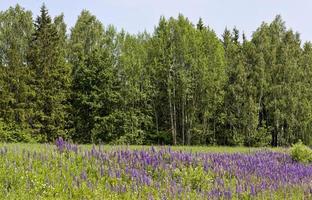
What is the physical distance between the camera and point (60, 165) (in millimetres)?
12547

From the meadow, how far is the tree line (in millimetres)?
34921

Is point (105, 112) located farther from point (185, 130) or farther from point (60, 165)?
point (60, 165)

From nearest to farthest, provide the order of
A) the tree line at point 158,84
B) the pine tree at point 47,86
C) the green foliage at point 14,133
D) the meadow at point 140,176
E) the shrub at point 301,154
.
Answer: the meadow at point 140,176, the shrub at point 301,154, the green foliage at point 14,133, the pine tree at point 47,86, the tree line at point 158,84

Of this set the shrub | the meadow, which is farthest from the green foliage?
the meadow

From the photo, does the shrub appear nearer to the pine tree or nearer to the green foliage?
the green foliage

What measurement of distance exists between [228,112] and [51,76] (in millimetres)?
20815

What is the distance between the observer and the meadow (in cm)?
1046

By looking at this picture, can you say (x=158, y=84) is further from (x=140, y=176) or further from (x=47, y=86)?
(x=140, y=176)

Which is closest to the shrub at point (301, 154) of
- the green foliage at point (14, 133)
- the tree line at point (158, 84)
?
the green foliage at point (14, 133)

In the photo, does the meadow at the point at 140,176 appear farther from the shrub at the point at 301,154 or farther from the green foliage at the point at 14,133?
the green foliage at the point at 14,133

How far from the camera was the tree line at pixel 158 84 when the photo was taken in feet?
166

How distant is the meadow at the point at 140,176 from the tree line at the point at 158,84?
115 ft

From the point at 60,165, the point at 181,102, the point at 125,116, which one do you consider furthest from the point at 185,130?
the point at 60,165

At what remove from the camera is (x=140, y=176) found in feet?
39.6
